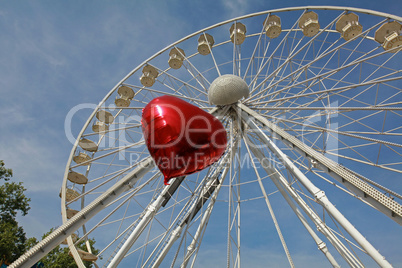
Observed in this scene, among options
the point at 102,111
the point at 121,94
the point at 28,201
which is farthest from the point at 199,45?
the point at 28,201

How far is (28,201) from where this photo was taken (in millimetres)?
19719

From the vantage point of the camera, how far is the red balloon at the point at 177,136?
6816mm

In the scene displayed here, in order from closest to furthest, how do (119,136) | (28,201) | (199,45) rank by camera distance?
1. (119,136)
2. (199,45)
3. (28,201)

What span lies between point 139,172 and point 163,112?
1.66 metres

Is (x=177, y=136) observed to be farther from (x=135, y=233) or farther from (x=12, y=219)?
(x=12, y=219)

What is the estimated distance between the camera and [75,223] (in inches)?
218

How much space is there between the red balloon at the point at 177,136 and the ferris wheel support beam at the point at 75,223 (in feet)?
2.25

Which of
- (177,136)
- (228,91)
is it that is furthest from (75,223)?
(228,91)

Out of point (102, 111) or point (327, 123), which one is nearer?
point (327, 123)

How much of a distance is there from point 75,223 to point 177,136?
294 centimetres

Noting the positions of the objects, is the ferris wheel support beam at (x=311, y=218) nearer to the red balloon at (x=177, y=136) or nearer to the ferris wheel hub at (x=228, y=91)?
the ferris wheel hub at (x=228, y=91)

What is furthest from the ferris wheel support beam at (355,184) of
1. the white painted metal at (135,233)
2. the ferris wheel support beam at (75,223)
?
the white painted metal at (135,233)

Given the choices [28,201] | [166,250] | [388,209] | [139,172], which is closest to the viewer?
[388,209]

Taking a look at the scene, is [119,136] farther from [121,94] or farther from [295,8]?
[295,8]
